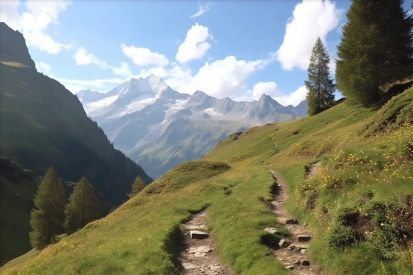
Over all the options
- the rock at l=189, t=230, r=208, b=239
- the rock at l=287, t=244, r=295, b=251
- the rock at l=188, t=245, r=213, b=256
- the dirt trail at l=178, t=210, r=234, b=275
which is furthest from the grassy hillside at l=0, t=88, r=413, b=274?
the rock at l=287, t=244, r=295, b=251

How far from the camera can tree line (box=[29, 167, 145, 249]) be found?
77.6 meters

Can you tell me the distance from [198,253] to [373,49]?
45494mm

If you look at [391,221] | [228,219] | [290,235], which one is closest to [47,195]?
[228,219]

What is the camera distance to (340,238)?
1230cm

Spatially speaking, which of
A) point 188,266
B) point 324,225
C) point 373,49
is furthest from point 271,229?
point 373,49

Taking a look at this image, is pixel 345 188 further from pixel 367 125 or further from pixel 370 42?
pixel 370 42

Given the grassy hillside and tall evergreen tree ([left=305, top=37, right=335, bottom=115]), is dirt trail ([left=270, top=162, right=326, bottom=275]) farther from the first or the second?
tall evergreen tree ([left=305, top=37, right=335, bottom=115])

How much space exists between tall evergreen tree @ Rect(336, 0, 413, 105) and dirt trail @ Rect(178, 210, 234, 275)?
1596 inches

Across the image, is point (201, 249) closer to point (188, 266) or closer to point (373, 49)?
point (188, 266)

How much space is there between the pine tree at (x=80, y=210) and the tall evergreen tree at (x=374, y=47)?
6721 cm

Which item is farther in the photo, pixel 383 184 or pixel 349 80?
pixel 349 80

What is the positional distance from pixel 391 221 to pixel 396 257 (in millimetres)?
1330

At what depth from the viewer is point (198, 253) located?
1666cm

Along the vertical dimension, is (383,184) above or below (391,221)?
above
